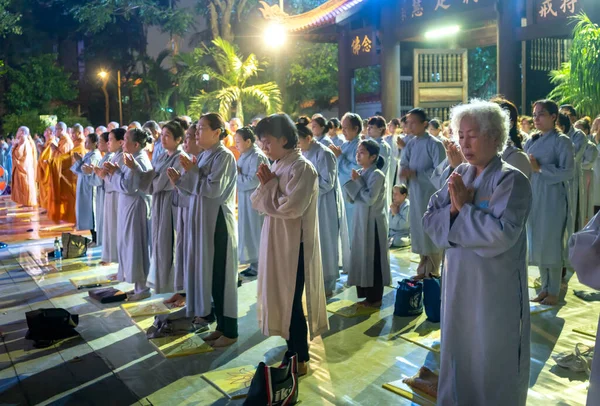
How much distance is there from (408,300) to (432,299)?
22 cm

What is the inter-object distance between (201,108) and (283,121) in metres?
15.7

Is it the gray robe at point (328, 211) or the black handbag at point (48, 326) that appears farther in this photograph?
the gray robe at point (328, 211)

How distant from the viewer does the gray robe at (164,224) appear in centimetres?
527

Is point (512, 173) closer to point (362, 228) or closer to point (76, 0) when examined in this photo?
point (362, 228)

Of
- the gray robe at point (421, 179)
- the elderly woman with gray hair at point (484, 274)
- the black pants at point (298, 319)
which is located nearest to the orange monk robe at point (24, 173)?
the gray robe at point (421, 179)

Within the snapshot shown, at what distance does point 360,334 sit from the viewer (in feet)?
15.9

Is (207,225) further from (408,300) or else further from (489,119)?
(489,119)

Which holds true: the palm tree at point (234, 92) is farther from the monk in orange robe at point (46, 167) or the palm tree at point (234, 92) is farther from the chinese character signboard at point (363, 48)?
the monk in orange robe at point (46, 167)

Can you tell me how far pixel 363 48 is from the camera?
52.1 feet

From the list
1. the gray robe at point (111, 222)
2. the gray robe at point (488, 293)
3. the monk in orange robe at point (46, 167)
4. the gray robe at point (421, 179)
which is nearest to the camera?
the gray robe at point (488, 293)

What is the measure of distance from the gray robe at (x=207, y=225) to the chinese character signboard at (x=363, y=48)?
11.4 m

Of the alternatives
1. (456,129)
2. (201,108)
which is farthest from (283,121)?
(201,108)

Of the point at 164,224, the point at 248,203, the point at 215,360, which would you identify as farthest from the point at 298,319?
the point at 248,203

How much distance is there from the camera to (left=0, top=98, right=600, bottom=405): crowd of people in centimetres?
285
